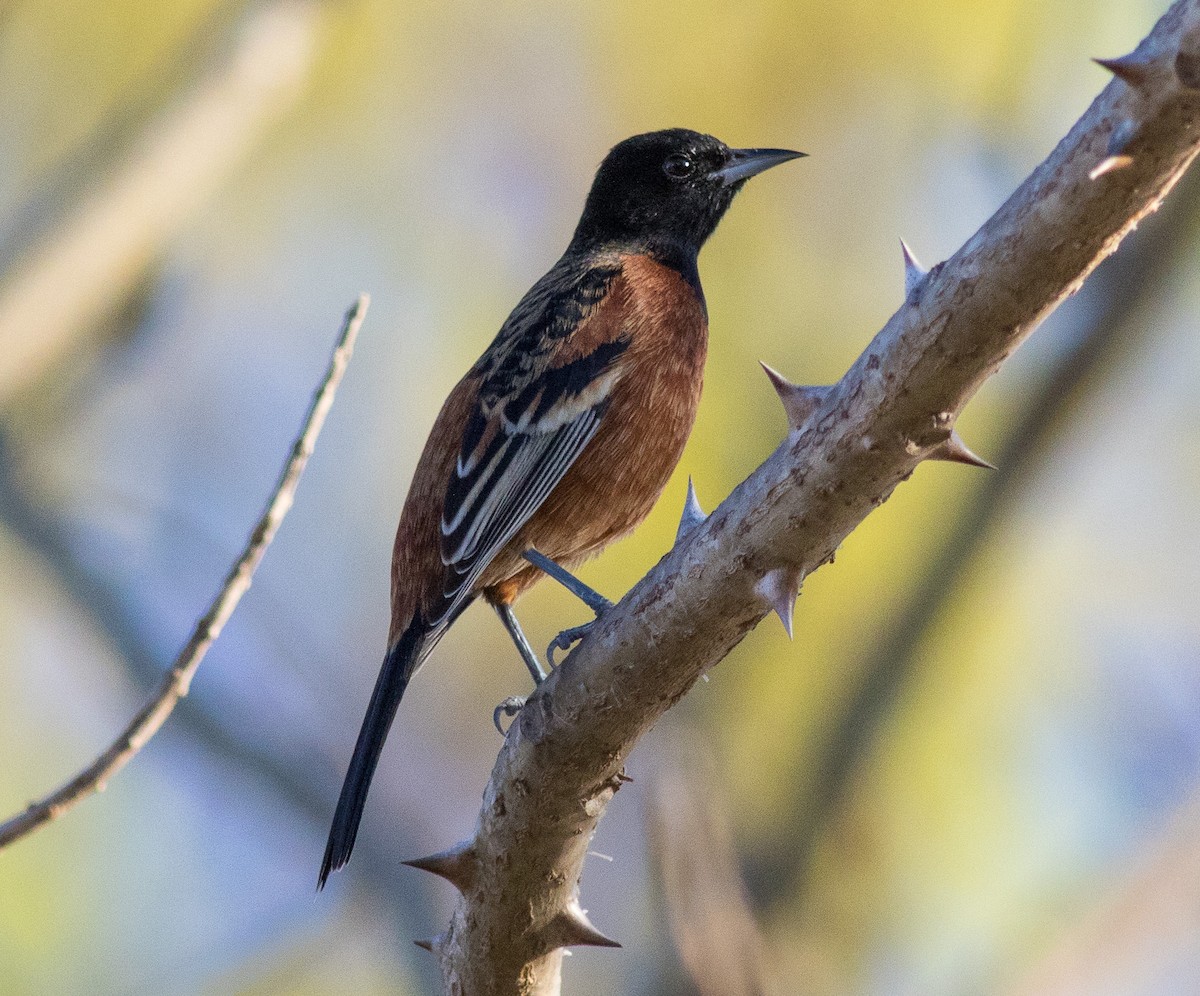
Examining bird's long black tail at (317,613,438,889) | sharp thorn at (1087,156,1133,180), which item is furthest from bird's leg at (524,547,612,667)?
sharp thorn at (1087,156,1133,180)

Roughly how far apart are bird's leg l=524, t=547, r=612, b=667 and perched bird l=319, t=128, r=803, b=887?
0.03m

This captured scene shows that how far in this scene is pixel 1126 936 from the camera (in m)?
6.07

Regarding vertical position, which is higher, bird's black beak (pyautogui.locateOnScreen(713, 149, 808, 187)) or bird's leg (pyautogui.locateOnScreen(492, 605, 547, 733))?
bird's black beak (pyautogui.locateOnScreen(713, 149, 808, 187))

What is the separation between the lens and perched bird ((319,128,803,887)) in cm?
450

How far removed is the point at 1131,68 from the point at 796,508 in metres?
0.90

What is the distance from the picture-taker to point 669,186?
6215mm

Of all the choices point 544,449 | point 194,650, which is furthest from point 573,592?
point 194,650

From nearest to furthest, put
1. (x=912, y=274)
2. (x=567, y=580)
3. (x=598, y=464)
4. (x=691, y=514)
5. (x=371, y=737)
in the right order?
1. (x=912, y=274)
2. (x=691, y=514)
3. (x=371, y=737)
4. (x=567, y=580)
5. (x=598, y=464)

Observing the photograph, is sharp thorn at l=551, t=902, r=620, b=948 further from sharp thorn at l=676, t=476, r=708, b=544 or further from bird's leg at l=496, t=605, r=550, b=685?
bird's leg at l=496, t=605, r=550, b=685

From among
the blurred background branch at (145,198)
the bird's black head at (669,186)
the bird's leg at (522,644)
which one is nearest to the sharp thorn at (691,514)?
the bird's leg at (522,644)

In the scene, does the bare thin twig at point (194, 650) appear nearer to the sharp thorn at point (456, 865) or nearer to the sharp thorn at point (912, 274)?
the sharp thorn at point (456, 865)

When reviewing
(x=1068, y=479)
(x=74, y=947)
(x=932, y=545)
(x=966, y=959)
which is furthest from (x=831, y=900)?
(x=74, y=947)

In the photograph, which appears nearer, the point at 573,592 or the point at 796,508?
the point at 796,508

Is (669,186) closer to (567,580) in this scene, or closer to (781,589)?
(567,580)
